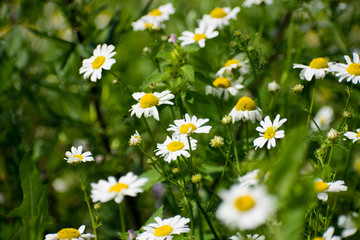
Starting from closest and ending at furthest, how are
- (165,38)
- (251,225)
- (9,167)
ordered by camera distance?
1. (251,225)
2. (165,38)
3. (9,167)

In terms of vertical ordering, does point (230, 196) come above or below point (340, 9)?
below

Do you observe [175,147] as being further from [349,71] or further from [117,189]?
[349,71]

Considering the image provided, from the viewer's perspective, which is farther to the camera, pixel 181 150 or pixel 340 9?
pixel 340 9

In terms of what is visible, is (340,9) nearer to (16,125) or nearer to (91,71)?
(91,71)

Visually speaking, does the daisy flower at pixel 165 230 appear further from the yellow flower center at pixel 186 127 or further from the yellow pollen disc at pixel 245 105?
the yellow pollen disc at pixel 245 105

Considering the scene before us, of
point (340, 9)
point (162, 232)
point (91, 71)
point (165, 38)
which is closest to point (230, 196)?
point (162, 232)

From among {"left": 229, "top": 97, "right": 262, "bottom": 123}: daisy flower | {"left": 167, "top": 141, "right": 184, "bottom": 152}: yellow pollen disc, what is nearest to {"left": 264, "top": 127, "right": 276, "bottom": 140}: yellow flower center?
{"left": 229, "top": 97, "right": 262, "bottom": 123}: daisy flower

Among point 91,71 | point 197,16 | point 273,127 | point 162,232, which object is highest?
point 197,16

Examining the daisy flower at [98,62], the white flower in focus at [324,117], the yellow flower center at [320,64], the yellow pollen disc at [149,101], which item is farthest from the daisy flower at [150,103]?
the white flower in focus at [324,117]
